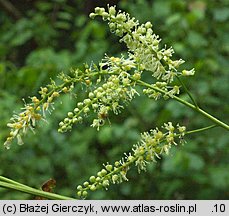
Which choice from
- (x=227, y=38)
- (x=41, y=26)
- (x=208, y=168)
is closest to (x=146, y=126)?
(x=208, y=168)

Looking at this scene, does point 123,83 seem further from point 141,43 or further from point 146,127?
point 146,127

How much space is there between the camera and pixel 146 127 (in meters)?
1.78

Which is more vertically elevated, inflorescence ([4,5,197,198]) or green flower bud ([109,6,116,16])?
green flower bud ([109,6,116,16])

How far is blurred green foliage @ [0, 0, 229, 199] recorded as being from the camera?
1689mm

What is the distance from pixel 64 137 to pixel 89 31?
358 mm

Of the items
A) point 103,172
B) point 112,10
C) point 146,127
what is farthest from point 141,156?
point 146,127

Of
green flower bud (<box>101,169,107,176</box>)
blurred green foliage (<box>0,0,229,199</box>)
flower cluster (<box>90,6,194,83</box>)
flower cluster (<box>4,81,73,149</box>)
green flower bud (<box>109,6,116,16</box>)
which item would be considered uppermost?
blurred green foliage (<box>0,0,229,199</box>)

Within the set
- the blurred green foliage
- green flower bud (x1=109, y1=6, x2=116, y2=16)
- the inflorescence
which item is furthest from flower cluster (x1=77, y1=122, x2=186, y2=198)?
the blurred green foliage

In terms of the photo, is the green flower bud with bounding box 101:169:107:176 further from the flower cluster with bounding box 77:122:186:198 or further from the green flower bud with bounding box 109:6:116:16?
the green flower bud with bounding box 109:6:116:16

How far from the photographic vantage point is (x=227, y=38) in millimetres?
1889

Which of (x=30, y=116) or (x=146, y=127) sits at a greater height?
(x=146, y=127)

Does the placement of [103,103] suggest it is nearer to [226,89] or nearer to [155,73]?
[155,73]

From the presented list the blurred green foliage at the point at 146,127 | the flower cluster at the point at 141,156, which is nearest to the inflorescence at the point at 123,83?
the flower cluster at the point at 141,156

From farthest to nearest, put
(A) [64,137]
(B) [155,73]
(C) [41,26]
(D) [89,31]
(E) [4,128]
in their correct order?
(C) [41,26], (D) [89,31], (A) [64,137], (E) [4,128], (B) [155,73]
